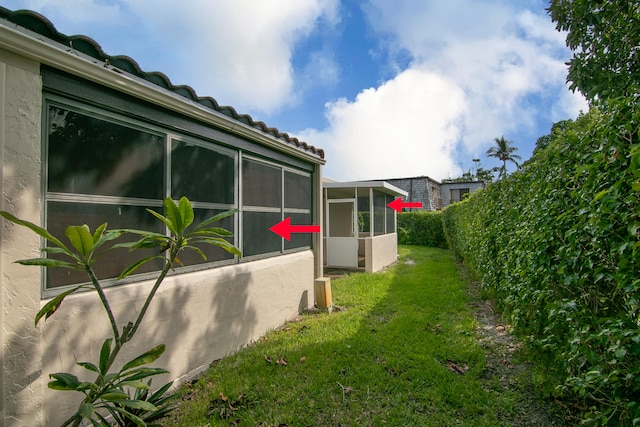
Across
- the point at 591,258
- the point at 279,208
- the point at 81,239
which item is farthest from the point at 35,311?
the point at 591,258

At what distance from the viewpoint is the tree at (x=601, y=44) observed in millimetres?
3807

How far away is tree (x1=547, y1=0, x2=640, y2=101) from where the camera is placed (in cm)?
381

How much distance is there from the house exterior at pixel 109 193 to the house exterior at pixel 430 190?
25464 millimetres

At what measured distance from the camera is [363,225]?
1390cm

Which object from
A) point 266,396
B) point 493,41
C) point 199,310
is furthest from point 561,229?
point 493,41

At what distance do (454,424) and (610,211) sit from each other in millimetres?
2290

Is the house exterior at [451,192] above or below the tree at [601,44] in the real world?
above

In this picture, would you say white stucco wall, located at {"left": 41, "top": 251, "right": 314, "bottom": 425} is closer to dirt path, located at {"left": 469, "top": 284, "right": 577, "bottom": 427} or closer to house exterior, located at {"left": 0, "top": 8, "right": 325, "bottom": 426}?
house exterior, located at {"left": 0, "top": 8, "right": 325, "bottom": 426}

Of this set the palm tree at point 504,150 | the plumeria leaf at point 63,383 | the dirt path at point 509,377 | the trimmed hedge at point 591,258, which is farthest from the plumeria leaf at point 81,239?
the palm tree at point 504,150

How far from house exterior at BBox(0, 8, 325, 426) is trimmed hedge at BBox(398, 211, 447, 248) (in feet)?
58.9

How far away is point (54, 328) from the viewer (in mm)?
2627

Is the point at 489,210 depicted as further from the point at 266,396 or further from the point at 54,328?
the point at 54,328

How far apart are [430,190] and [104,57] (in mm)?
29159

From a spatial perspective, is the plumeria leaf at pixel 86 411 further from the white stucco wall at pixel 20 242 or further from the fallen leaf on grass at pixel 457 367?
the fallen leaf on grass at pixel 457 367
